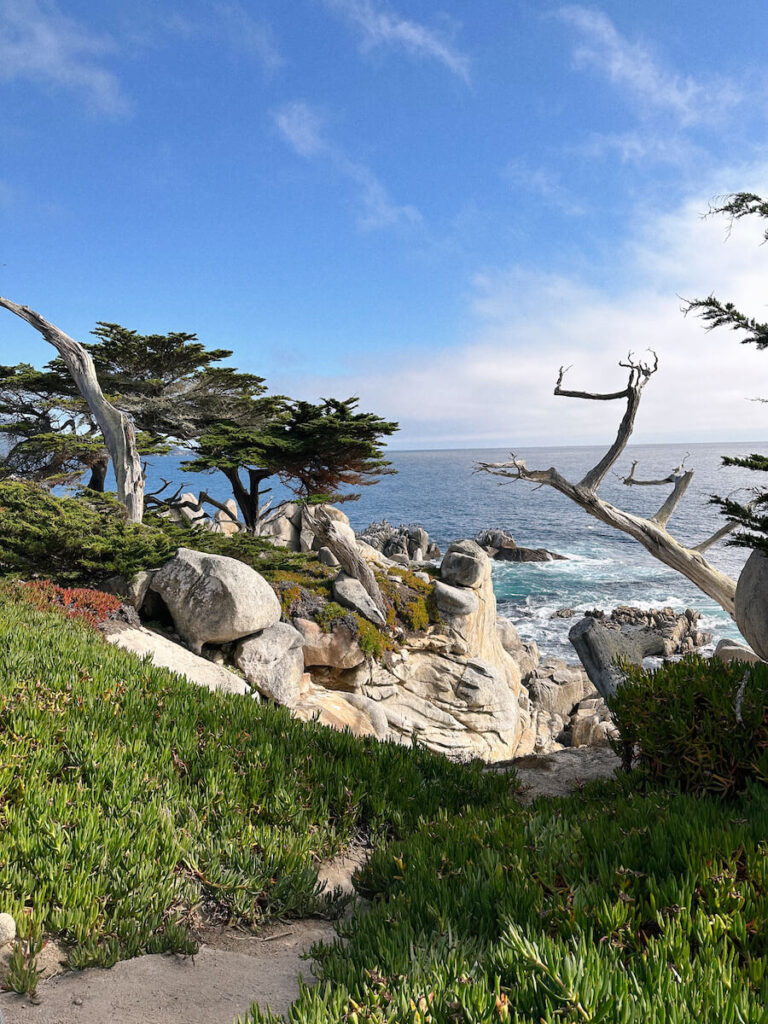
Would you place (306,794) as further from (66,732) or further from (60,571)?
(60,571)

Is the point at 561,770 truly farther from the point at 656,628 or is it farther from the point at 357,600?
the point at 656,628

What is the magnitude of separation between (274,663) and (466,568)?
7517 millimetres

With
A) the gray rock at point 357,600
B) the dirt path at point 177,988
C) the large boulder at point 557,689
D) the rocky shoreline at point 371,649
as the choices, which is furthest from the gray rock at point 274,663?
the large boulder at point 557,689

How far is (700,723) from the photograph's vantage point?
16.5 ft

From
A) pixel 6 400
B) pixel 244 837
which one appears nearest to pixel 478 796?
pixel 244 837

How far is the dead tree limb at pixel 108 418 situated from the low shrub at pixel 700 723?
14081 mm

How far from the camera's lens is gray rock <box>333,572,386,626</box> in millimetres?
14826

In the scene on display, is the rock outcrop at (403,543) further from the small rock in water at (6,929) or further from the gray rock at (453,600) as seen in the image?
the small rock in water at (6,929)

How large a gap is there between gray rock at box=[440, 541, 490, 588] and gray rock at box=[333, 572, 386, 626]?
3222 mm

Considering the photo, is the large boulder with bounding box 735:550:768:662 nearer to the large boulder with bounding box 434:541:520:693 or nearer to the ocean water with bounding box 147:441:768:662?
the ocean water with bounding box 147:441:768:662

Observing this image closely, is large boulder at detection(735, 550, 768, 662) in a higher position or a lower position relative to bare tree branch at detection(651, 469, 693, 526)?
lower

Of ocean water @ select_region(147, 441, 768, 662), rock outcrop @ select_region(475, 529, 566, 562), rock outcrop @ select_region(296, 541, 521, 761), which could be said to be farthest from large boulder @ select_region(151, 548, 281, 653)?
rock outcrop @ select_region(475, 529, 566, 562)

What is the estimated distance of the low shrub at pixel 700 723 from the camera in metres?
4.73

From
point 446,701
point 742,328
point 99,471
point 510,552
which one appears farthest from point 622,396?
point 510,552
